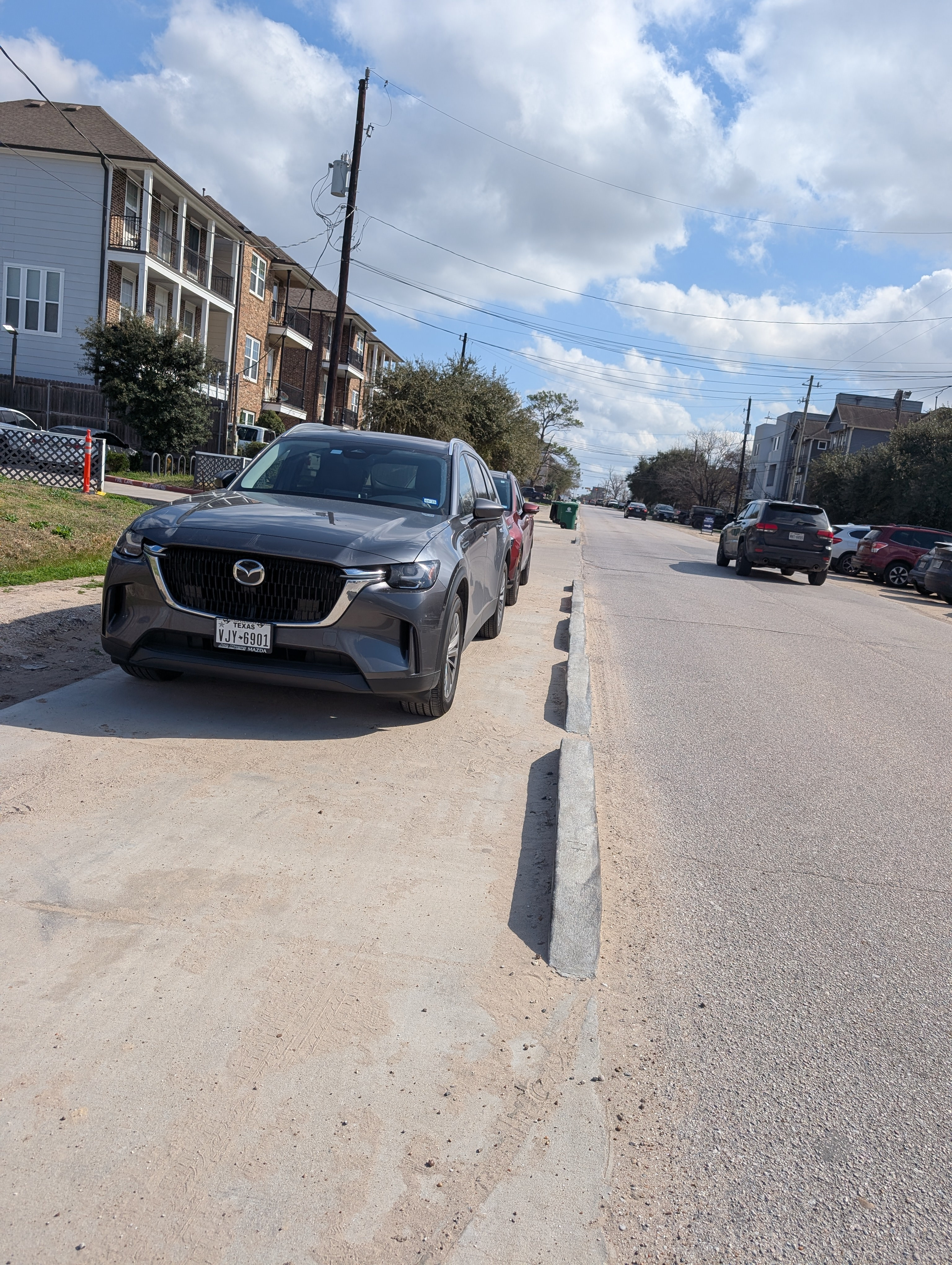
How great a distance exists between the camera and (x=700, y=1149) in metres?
2.42

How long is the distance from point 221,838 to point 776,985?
2213 millimetres

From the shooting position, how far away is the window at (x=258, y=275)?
141ft

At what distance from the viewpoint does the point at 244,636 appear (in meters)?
5.11

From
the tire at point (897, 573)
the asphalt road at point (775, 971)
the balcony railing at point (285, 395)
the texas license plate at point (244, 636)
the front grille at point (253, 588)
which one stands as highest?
the balcony railing at point (285, 395)

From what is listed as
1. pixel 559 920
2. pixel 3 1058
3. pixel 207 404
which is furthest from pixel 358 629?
pixel 207 404

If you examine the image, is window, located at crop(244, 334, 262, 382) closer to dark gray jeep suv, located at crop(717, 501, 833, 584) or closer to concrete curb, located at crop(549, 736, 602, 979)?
dark gray jeep suv, located at crop(717, 501, 833, 584)

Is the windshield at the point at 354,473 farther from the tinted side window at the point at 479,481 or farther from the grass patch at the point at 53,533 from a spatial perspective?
the grass patch at the point at 53,533

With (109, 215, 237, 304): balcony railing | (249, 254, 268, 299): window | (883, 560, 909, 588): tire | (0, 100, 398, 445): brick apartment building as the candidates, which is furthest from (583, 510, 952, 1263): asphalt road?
(249, 254, 268, 299): window

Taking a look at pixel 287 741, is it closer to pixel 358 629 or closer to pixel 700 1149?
pixel 358 629

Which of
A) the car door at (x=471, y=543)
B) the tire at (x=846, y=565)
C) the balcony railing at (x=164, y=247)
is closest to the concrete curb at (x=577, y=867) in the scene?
the car door at (x=471, y=543)

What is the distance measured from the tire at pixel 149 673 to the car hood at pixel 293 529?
889 mm

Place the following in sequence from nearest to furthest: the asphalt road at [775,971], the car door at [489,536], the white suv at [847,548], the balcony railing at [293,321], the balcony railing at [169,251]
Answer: the asphalt road at [775,971], the car door at [489,536], the white suv at [847,548], the balcony railing at [169,251], the balcony railing at [293,321]

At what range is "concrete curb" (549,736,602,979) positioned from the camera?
10.7ft

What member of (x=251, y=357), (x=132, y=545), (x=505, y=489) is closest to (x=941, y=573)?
(x=505, y=489)
